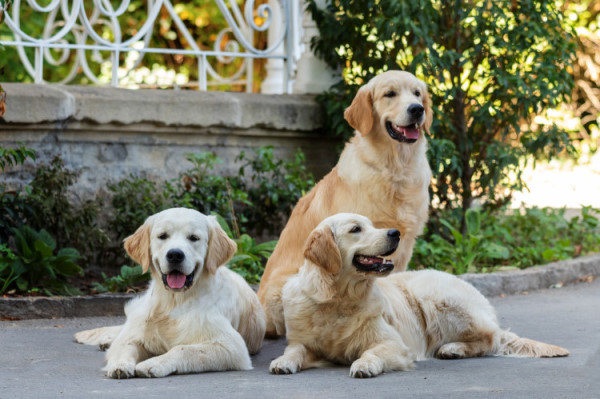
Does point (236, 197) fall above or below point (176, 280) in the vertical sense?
above

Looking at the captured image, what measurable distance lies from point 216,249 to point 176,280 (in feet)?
0.94

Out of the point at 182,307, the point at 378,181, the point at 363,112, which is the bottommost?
the point at 182,307

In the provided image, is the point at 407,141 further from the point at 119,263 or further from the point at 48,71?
the point at 48,71

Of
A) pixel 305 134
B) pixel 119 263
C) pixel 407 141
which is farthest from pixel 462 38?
pixel 119 263

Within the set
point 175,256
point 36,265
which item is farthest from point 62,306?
point 175,256

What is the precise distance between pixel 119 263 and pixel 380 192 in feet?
8.93

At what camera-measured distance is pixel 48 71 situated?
14898 millimetres

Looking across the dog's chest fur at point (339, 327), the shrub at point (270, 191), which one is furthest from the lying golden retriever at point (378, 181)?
the shrub at point (270, 191)

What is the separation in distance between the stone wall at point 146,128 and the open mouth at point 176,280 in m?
3.07

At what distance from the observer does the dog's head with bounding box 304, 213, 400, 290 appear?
480cm

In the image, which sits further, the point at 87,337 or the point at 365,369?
the point at 87,337

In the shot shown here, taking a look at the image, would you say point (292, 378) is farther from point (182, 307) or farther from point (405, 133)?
point (405, 133)

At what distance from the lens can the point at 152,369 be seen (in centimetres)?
448

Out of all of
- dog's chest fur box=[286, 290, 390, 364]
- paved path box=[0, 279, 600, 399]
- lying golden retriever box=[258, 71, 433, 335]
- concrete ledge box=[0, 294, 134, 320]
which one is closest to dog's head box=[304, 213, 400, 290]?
dog's chest fur box=[286, 290, 390, 364]
